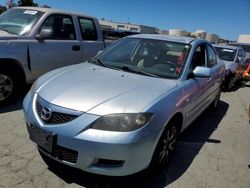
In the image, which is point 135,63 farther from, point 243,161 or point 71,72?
point 243,161

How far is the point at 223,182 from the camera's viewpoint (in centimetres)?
335

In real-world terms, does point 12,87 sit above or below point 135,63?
below

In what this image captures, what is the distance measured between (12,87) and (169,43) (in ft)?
9.67

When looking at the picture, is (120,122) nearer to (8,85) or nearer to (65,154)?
(65,154)

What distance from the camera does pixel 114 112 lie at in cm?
263

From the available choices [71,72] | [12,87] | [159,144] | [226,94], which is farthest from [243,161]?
[226,94]

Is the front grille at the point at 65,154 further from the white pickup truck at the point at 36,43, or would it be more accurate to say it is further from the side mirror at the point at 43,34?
the side mirror at the point at 43,34

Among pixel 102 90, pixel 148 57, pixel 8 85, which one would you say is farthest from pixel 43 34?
pixel 102 90

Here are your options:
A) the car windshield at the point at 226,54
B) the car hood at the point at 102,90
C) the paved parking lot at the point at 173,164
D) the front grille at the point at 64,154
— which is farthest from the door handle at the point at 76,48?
the car windshield at the point at 226,54

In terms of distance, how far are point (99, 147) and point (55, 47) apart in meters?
3.56

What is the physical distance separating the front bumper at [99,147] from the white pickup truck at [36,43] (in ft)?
8.48

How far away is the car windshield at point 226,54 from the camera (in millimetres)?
10141

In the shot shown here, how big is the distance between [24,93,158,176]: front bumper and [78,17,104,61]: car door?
3.70m

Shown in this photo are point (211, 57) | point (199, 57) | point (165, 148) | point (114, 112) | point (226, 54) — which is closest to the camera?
point (114, 112)
